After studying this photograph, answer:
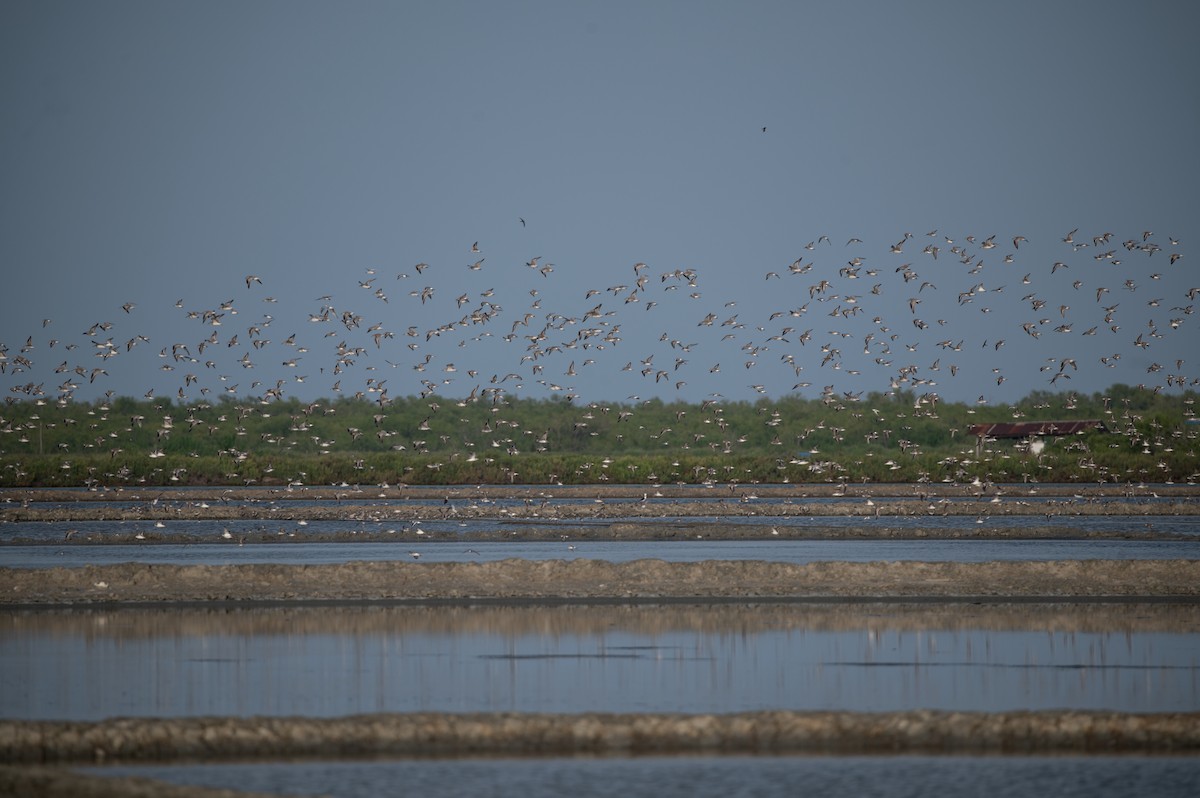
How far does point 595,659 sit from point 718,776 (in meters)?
7.87

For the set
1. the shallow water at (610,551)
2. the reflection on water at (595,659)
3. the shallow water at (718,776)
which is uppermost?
the shallow water at (610,551)

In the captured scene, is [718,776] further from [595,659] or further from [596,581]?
[596,581]

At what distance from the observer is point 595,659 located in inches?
919

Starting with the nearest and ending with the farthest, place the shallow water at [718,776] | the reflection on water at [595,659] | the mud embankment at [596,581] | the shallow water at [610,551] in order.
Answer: the shallow water at [718,776] → the reflection on water at [595,659] → the mud embankment at [596,581] → the shallow water at [610,551]

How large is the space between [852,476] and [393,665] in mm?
76595

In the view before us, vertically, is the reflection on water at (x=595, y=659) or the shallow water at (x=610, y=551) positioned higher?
the shallow water at (x=610, y=551)

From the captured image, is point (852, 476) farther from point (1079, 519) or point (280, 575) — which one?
point (280, 575)

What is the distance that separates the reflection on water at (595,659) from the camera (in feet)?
64.4

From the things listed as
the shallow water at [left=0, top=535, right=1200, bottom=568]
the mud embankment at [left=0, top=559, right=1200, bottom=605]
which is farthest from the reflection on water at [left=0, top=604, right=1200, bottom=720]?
the shallow water at [left=0, top=535, right=1200, bottom=568]

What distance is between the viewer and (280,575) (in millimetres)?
33000

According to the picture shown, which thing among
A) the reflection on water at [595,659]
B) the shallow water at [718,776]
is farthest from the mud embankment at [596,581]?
the shallow water at [718,776]

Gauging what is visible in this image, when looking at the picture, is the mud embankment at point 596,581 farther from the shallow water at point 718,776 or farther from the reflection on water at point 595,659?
the shallow water at point 718,776

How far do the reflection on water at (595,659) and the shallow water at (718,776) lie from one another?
2.78 meters

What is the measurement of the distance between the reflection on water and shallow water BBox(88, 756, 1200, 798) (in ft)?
9.14
